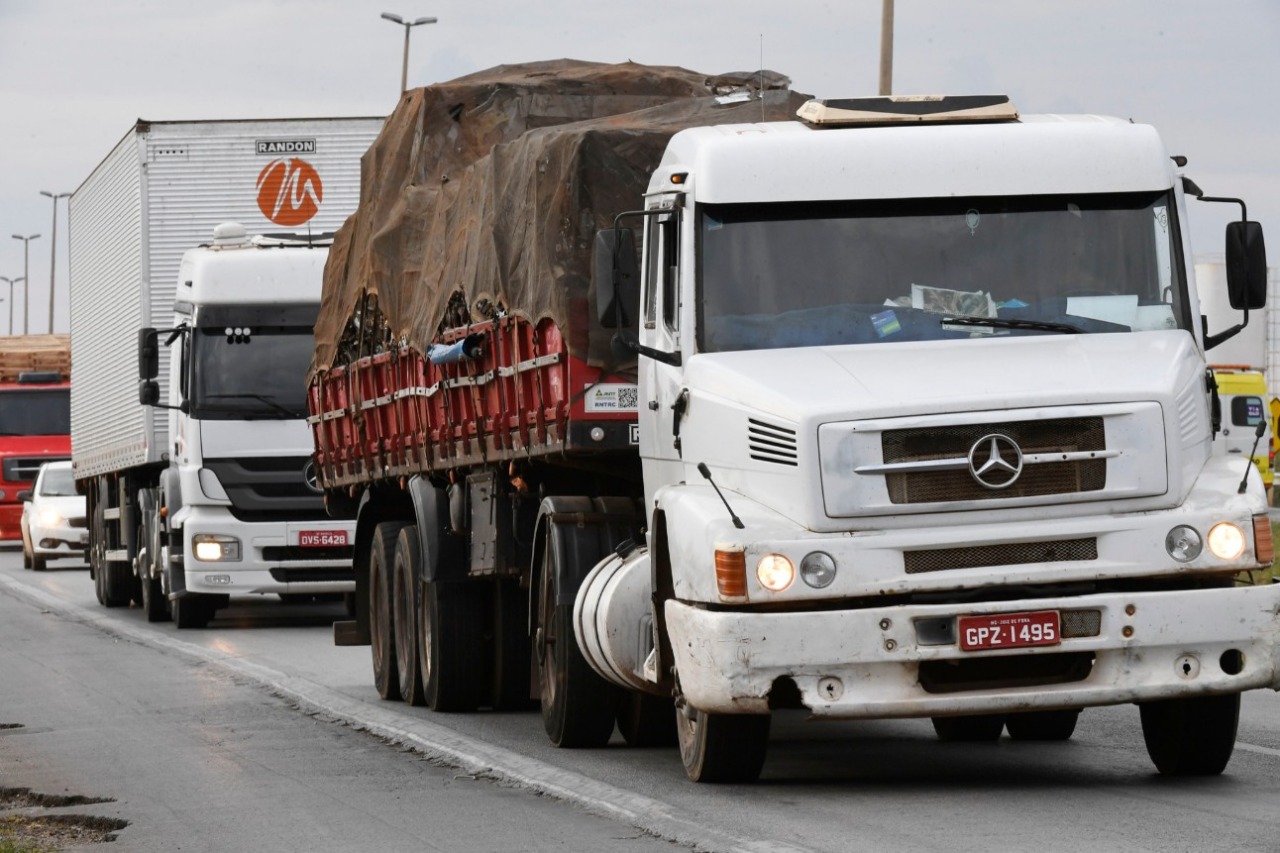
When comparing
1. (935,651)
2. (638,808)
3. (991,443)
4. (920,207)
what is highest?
(920,207)

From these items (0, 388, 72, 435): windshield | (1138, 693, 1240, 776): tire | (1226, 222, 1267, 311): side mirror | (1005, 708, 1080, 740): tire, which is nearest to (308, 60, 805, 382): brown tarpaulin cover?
(1005, 708, 1080, 740): tire

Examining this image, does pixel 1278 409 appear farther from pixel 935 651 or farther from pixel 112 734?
pixel 935 651

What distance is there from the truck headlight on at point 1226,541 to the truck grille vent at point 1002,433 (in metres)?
0.47

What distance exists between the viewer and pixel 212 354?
76.4ft

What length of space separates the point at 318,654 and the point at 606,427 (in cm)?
946

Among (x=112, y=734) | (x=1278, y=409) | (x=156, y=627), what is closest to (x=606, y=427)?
(x=112, y=734)

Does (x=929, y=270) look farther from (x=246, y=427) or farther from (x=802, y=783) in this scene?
(x=246, y=427)

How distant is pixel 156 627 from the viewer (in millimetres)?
25547

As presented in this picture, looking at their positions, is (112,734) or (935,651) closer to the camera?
(935,651)

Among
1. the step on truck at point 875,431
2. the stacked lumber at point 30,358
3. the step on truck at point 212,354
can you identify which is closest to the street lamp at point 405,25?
the stacked lumber at point 30,358

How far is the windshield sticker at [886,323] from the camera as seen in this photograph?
10.4 meters

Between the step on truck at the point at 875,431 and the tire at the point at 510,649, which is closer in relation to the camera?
the step on truck at the point at 875,431

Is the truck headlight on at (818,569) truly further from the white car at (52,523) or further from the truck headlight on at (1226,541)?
the white car at (52,523)

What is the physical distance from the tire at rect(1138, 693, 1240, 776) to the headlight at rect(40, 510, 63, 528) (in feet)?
105
